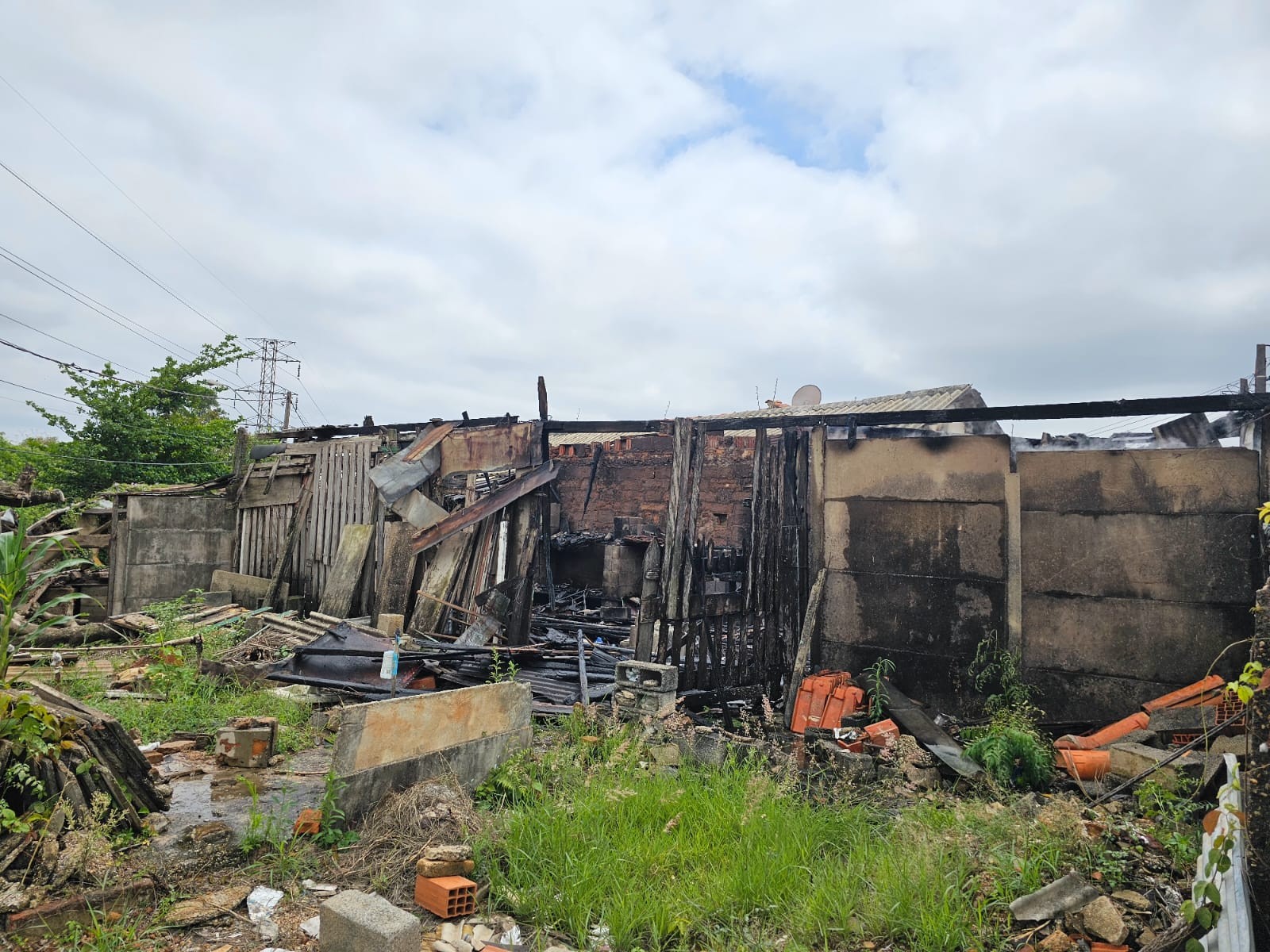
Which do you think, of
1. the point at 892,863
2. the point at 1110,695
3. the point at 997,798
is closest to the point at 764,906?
the point at 892,863

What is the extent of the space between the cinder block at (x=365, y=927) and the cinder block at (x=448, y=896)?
35 centimetres

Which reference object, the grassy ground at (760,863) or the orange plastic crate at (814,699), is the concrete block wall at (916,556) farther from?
the grassy ground at (760,863)

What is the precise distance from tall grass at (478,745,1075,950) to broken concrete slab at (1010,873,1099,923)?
110 millimetres

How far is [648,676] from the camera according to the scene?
606cm

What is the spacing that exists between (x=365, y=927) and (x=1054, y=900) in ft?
9.68

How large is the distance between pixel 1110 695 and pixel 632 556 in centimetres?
994

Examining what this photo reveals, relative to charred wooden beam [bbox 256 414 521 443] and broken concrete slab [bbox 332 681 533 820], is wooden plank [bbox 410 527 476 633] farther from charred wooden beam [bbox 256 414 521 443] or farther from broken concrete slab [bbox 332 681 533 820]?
broken concrete slab [bbox 332 681 533 820]

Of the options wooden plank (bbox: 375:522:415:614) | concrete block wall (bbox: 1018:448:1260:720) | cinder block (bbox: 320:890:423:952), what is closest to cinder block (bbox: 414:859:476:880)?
cinder block (bbox: 320:890:423:952)

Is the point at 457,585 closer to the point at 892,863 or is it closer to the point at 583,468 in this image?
the point at 892,863

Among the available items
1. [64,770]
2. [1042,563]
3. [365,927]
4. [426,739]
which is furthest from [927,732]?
[64,770]

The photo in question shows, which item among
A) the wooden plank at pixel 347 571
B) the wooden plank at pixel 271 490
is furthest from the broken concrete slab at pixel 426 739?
the wooden plank at pixel 271 490

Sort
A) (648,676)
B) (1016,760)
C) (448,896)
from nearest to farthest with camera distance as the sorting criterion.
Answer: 1. (448,896)
2. (1016,760)
3. (648,676)

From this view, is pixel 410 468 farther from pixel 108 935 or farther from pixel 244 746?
pixel 108 935

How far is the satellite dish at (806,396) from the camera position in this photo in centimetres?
1806
